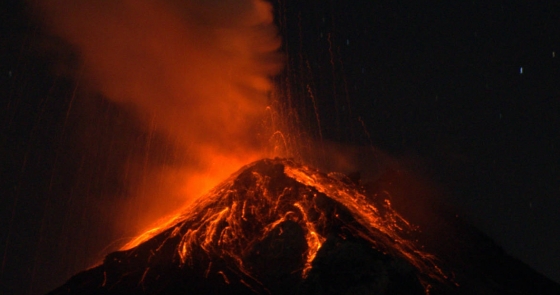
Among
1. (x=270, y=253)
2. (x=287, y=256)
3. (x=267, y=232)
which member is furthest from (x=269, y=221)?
(x=287, y=256)

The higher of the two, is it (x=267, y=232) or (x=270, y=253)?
(x=267, y=232)

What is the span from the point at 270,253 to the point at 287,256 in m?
1.59

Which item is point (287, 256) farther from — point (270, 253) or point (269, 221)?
point (269, 221)

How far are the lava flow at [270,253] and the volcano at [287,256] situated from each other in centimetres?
10

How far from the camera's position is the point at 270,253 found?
46.3 meters

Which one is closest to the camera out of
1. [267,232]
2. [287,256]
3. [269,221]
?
[287,256]

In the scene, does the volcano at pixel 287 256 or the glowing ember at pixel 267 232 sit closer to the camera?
the volcano at pixel 287 256

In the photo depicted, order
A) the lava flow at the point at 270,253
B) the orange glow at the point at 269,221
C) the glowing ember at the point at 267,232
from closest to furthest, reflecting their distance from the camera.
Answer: the lava flow at the point at 270,253
the glowing ember at the point at 267,232
the orange glow at the point at 269,221

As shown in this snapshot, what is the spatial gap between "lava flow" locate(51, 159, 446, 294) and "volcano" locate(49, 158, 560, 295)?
10cm

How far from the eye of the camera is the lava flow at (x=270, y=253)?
42.6m

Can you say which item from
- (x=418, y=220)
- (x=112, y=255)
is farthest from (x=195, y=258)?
(x=418, y=220)

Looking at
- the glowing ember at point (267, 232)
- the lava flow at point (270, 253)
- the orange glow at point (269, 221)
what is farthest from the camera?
the orange glow at point (269, 221)

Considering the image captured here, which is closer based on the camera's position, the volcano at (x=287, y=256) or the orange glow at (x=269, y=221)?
the volcano at (x=287, y=256)

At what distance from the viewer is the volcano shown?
140 ft
